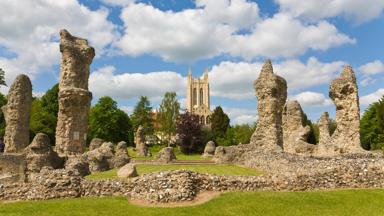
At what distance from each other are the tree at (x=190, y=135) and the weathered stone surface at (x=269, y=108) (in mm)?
29739

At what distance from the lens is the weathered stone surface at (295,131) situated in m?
37.0

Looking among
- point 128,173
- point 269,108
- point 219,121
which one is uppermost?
point 219,121

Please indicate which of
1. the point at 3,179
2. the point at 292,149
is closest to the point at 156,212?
the point at 3,179

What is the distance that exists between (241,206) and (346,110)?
16088 millimetres

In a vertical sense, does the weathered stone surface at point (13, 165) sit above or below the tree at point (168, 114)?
below

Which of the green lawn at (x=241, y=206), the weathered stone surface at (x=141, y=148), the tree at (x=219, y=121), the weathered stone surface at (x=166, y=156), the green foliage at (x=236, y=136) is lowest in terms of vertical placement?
the green lawn at (x=241, y=206)

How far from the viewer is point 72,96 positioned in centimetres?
2575

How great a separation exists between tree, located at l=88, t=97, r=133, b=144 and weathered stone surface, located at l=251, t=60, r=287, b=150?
4356cm

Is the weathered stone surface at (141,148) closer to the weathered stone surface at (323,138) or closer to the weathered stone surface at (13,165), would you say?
the weathered stone surface at (323,138)

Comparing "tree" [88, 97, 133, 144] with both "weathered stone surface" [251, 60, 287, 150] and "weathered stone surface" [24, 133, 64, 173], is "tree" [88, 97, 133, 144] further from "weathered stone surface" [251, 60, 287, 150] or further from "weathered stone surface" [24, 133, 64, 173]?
"weathered stone surface" [24, 133, 64, 173]

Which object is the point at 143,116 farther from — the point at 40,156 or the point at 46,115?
the point at 40,156

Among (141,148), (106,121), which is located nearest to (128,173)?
(141,148)

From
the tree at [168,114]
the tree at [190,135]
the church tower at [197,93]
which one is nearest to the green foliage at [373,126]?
the tree at [190,135]

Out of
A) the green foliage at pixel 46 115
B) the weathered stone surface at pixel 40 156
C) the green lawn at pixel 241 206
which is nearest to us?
the green lawn at pixel 241 206
